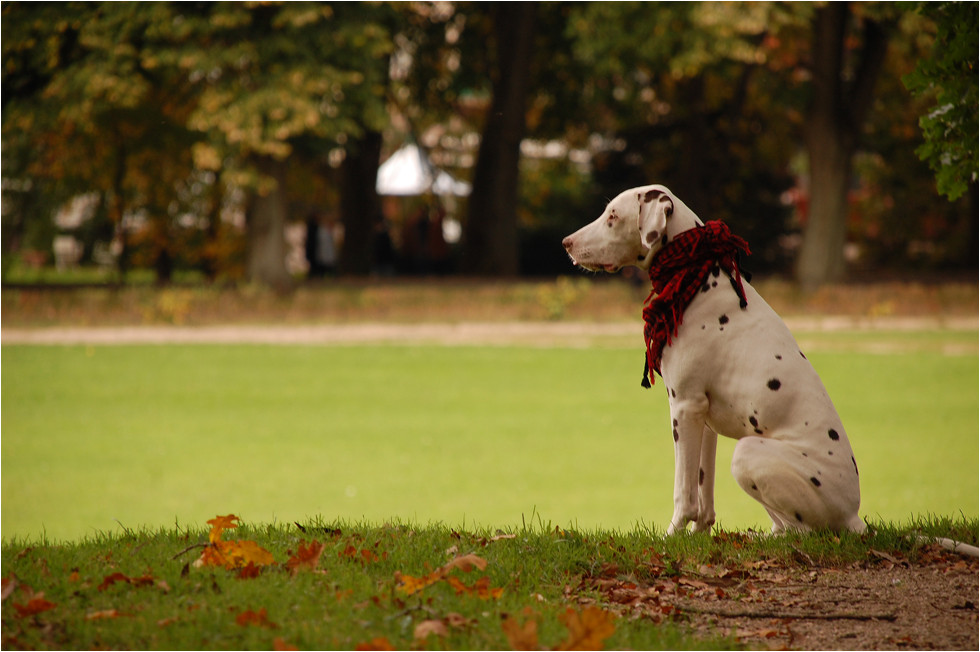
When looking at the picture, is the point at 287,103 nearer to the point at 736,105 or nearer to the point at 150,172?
the point at 150,172

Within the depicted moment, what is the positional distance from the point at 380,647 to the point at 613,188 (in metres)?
28.7

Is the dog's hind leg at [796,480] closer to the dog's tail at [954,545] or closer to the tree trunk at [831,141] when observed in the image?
the dog's tail at [954,545]

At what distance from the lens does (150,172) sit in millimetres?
29203

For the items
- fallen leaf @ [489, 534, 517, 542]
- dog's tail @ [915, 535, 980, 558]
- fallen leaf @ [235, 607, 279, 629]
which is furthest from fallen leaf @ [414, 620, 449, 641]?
dog's tail @ [915, 535, 980, 558]

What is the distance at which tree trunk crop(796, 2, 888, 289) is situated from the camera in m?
24.5

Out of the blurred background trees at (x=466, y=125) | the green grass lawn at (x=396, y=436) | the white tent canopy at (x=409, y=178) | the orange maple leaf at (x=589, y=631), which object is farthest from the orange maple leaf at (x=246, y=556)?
the white tent canopy at (x=409, y=178)

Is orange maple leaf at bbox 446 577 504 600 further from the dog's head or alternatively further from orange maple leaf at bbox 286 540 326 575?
the dog's head

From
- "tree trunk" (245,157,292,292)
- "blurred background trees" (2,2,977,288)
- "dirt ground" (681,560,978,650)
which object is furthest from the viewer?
"tree trunk" (245,157,292,292)

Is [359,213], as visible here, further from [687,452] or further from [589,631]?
[589,631]

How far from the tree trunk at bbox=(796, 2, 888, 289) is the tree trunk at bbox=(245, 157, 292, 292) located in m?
12.1

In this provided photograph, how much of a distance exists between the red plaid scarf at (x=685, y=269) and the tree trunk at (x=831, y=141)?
21.1m

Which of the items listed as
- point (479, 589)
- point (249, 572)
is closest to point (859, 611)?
point (479, 589)

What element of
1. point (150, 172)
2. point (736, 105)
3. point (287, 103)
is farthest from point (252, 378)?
point (736, 105)

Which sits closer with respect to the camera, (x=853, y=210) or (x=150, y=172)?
(x=150, y=172)
